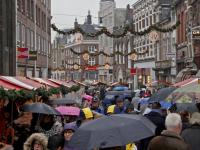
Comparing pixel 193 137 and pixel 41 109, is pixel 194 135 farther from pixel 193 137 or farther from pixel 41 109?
pixel 41 109

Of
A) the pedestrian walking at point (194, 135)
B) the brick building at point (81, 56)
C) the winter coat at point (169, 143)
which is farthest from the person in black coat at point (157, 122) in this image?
the brick building at point (81, 56)

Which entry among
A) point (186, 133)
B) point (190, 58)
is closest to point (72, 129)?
point (186, 133)

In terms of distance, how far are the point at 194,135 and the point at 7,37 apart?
17.3 metres

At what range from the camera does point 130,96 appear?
71.9ft

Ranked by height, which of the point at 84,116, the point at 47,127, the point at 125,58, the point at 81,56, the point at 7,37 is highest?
the point at 81,56

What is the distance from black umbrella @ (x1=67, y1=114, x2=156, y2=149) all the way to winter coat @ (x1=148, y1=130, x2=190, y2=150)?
241mm

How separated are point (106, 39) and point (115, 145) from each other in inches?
2781

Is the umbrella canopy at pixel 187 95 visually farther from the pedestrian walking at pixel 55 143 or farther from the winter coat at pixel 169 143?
the pedestrian walking at pixel 55 143

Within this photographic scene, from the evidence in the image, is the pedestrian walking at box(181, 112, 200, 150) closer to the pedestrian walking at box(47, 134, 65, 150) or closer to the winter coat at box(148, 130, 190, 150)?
the winter coat at box(148, 130, 190, 150)

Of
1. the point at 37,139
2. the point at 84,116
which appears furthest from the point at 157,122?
the point at 37,139

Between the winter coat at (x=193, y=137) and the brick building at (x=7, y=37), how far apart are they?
50.5ft

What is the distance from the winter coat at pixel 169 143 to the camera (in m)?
5.27

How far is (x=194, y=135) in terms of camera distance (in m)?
6.54

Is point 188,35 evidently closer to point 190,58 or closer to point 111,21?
point 190,58
